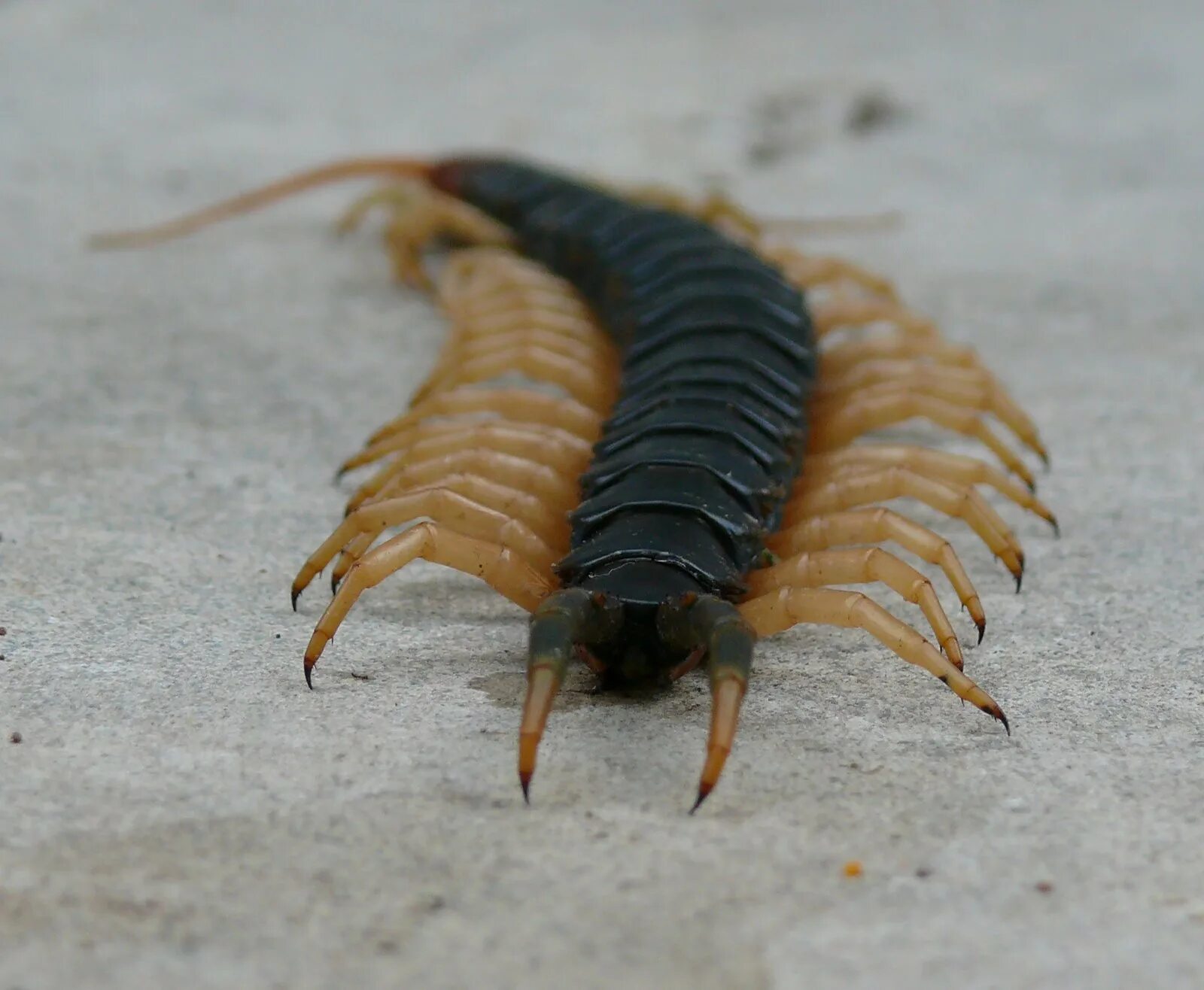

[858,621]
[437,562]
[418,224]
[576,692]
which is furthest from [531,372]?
[418,224]

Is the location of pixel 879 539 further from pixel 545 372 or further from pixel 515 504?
pixel 545 372

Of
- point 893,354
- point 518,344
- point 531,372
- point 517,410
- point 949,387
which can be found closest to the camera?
point 517,410

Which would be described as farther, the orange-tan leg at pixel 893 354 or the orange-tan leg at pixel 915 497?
the orange-tan leg at pixel 893 354

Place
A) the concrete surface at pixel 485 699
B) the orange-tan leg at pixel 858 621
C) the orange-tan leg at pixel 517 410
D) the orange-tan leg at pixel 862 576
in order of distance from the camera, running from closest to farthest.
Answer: the concrete surface at pixel 485 699, the orange-tan leg at pixel 858 621, the orange-tan leg at pixel 862 576, the orange-tan leg at pixel 517 410

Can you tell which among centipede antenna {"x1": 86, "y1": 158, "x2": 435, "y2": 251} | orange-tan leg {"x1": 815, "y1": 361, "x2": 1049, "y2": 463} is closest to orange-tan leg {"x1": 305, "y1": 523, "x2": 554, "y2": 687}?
orange-tan leg {"x1": 815, "y1": 361, "x2": 1049, "y2": 463}

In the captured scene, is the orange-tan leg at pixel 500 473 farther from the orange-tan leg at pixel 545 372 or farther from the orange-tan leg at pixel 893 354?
the orange-tan leg at pixel 893 354

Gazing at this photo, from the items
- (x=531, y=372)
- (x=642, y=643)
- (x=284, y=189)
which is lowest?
(x=284, y=189)

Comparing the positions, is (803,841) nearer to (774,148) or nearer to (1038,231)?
(1038,231)

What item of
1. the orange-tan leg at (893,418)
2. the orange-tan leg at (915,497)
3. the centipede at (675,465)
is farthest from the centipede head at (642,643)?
the orange-tan leg at (893,418)
